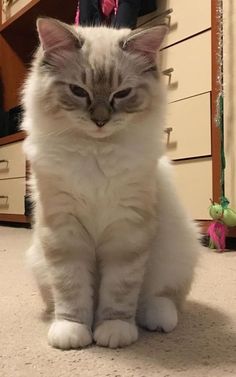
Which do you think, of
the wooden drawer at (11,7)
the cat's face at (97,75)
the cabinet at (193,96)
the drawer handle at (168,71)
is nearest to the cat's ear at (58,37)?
the cat's face at (97,75)

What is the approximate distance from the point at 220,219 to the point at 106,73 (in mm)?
1171

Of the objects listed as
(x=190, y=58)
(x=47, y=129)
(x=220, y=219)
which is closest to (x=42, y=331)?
(x=47, y=129)

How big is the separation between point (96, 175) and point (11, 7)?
305 centimetres

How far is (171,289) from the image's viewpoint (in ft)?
3.48

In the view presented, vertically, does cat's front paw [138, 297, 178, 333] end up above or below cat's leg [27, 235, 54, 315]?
below

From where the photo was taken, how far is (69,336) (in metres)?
0.86

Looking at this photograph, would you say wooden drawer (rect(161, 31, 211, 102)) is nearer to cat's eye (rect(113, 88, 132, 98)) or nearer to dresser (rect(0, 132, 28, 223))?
cat's eye (rect(113, 88, 132, 98))

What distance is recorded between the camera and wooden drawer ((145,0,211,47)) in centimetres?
207

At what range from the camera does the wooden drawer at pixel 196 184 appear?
207 centimetres

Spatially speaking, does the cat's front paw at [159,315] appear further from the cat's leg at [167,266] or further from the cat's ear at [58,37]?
the cat's ear at [58,37]

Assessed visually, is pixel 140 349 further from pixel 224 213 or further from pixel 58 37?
pixel 224 213

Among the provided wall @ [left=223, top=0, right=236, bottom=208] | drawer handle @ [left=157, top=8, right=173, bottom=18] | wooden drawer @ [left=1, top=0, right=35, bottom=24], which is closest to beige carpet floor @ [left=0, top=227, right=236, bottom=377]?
wall @ [left=223, top=0, right=236, bottom=208]

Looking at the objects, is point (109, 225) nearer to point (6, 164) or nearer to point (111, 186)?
point (111, 186)

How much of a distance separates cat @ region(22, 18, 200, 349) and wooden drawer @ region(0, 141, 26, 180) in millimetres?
2356
